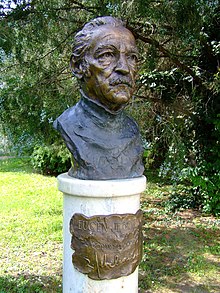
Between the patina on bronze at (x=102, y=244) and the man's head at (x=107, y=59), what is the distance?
2.36 ft

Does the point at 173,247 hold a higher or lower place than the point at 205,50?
lower

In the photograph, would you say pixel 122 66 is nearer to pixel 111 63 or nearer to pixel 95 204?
pixel 111 63

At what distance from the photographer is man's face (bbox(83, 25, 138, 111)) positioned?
215cm

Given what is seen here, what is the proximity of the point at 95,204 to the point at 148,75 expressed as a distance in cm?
356

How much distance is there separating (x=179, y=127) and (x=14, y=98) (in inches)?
87.5

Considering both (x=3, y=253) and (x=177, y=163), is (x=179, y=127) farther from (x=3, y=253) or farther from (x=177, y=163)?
(x=3, y=253)

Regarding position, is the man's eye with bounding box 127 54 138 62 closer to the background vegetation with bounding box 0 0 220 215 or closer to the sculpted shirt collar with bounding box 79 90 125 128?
the sculpted shirt collar with bounding box 79 90 125 128

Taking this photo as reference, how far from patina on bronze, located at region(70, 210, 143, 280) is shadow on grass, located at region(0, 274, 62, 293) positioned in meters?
1.42

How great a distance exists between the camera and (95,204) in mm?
2195

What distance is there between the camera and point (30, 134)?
438cm

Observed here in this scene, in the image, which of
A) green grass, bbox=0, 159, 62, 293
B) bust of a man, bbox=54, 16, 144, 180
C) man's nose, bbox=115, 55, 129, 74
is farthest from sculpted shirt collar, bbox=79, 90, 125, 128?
green grass, bbox=0, 159, 62, 293

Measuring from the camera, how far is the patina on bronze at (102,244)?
2.18 m

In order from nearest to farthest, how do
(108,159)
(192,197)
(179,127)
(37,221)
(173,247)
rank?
(108,159) → (173,247) → (179,127) → (37,221) → (192,197)

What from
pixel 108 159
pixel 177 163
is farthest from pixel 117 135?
pixel 177 163
